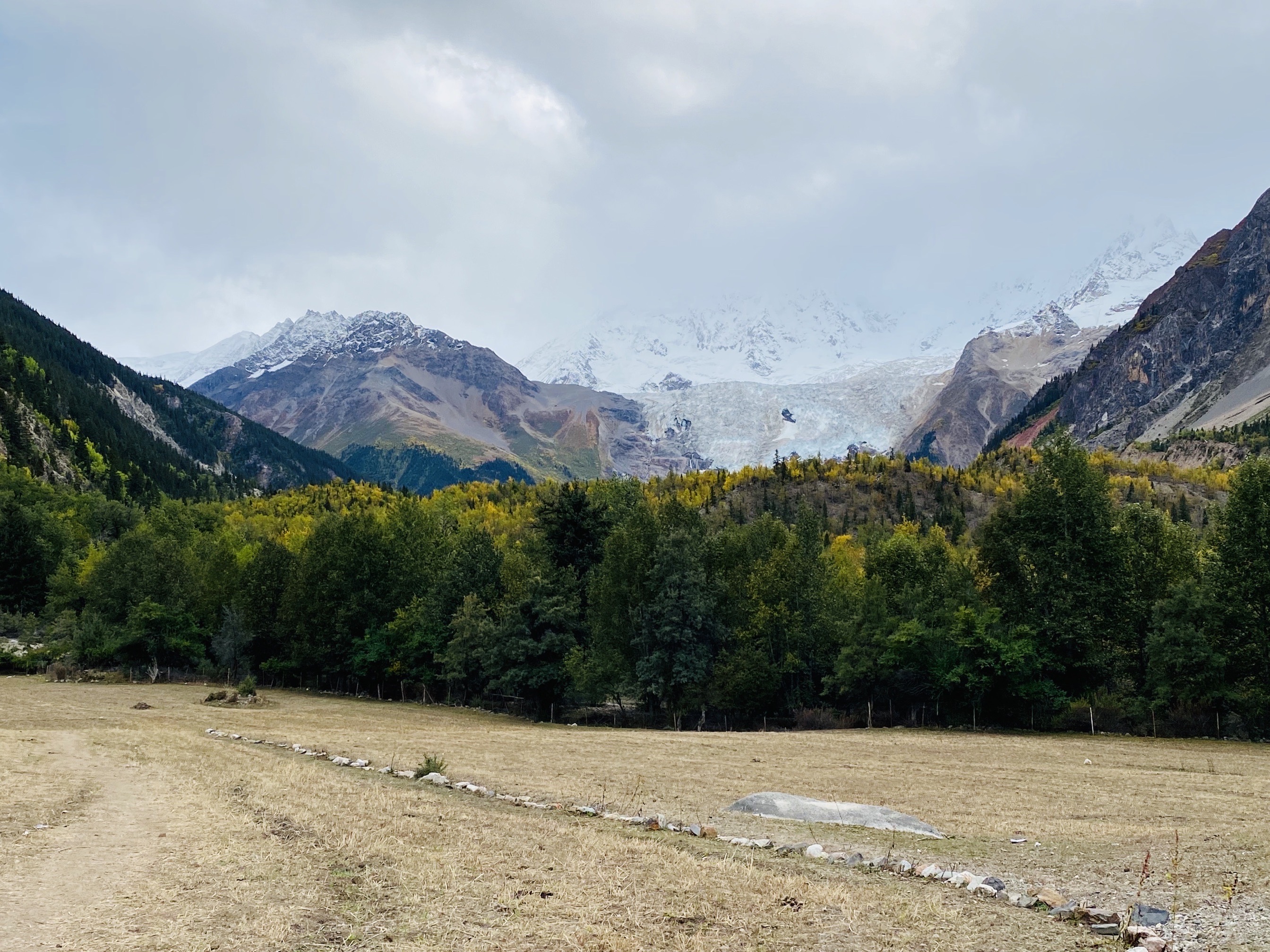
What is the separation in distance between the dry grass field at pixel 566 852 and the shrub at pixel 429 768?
0.98 meters

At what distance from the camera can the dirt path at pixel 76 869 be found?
10.2 meters

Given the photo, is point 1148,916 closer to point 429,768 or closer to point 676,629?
point 429,768

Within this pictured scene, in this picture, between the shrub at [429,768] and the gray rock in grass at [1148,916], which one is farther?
the shrub at [429,768]

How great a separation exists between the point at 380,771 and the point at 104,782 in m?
7.40

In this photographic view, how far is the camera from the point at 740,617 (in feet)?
200

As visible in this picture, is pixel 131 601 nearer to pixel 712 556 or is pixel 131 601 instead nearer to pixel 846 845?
pixel 712 556

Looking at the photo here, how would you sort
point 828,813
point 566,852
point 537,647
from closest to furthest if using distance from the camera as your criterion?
point 566,852, point 828,813, point 537,647

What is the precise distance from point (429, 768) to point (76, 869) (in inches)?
491

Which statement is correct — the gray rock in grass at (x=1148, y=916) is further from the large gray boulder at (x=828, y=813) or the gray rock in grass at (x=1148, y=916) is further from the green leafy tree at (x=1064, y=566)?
the green leafy tree at (x=1064, y=566)

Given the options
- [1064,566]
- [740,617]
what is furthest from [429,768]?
[1064,566]

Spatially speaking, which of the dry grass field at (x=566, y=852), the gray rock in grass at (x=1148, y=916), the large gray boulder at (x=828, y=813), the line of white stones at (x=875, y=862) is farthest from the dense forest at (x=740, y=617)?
the gray rock in grass at (x=1148, y=916)

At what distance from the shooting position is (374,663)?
72.8m

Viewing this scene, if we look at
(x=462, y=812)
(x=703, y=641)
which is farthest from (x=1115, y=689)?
(x=462, y=812)

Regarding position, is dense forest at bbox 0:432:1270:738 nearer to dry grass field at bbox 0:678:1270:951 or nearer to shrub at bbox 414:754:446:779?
dry grass field at bbox 0:678:1270:951
